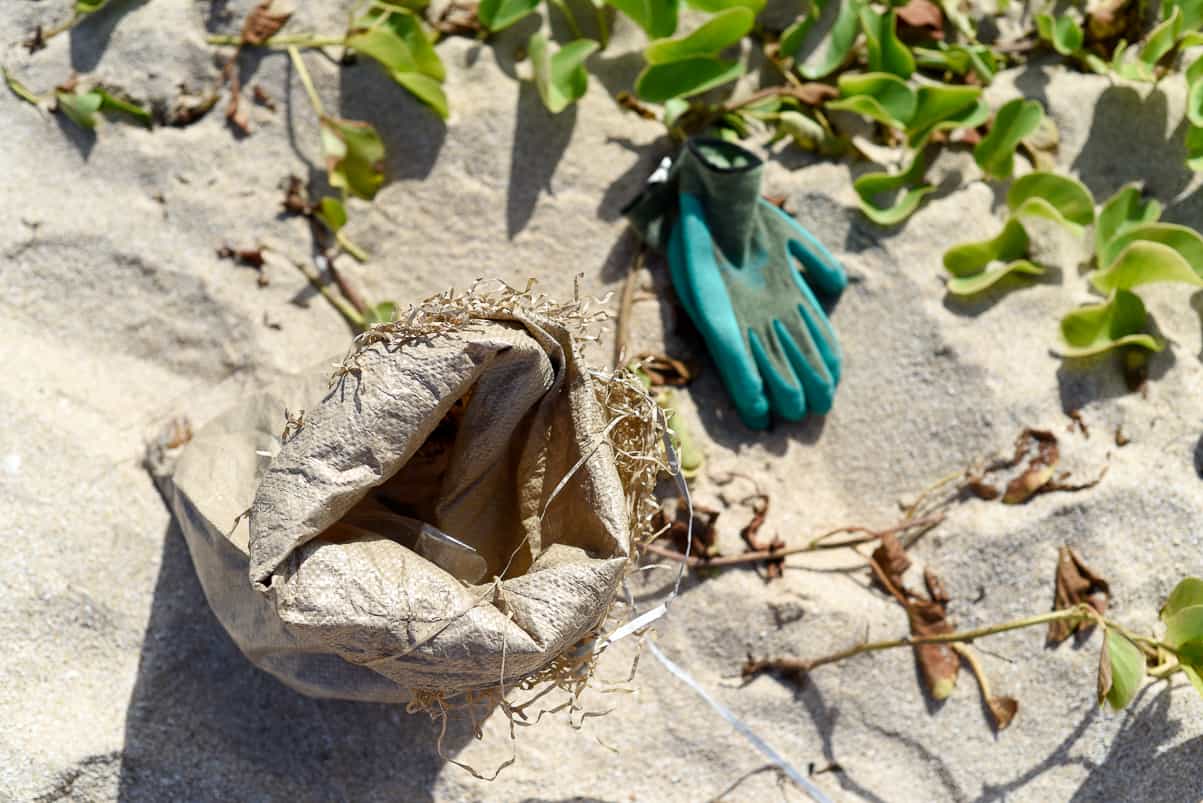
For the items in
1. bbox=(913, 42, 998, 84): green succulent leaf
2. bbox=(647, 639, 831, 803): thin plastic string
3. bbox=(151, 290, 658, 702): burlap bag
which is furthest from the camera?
bbox=(913, 42, 998, 84): green succulent leaf

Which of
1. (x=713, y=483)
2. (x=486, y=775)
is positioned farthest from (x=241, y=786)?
(x=713, y=483)

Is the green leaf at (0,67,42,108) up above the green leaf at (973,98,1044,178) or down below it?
above

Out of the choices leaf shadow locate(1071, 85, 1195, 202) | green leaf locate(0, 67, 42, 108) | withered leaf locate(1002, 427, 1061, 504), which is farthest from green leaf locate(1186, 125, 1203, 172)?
green leaf locate(0, 67, 42, 108)

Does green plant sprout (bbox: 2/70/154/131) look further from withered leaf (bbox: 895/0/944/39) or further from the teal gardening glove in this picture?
withered leaf (bbox: 895/0/944/39)

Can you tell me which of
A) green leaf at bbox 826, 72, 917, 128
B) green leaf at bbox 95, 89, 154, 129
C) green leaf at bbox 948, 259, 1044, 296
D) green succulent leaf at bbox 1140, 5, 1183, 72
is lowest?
green leaf at bbox 948, 259, 1044, 296

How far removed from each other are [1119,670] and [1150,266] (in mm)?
569

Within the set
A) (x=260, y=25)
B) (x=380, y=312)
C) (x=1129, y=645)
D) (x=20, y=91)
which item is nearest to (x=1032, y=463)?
(x=1129, y=645)

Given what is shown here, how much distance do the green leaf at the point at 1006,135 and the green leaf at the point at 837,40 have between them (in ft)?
0.84

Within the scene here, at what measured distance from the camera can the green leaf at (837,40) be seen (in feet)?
5.00

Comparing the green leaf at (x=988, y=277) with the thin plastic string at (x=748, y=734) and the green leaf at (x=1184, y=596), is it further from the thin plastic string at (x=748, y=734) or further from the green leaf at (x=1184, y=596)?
the thin plastic string at (x=748, y=734)

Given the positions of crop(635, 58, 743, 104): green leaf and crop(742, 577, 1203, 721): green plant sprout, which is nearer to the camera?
crop(742, 577, 1203, 721): green plant sprout

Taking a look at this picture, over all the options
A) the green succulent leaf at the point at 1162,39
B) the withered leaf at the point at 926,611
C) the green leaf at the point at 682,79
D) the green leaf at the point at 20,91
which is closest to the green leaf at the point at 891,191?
the green leaf at the point at 682,79

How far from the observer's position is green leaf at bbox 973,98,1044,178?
4.78 feet

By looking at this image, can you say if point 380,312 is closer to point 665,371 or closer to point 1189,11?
point 665,371
